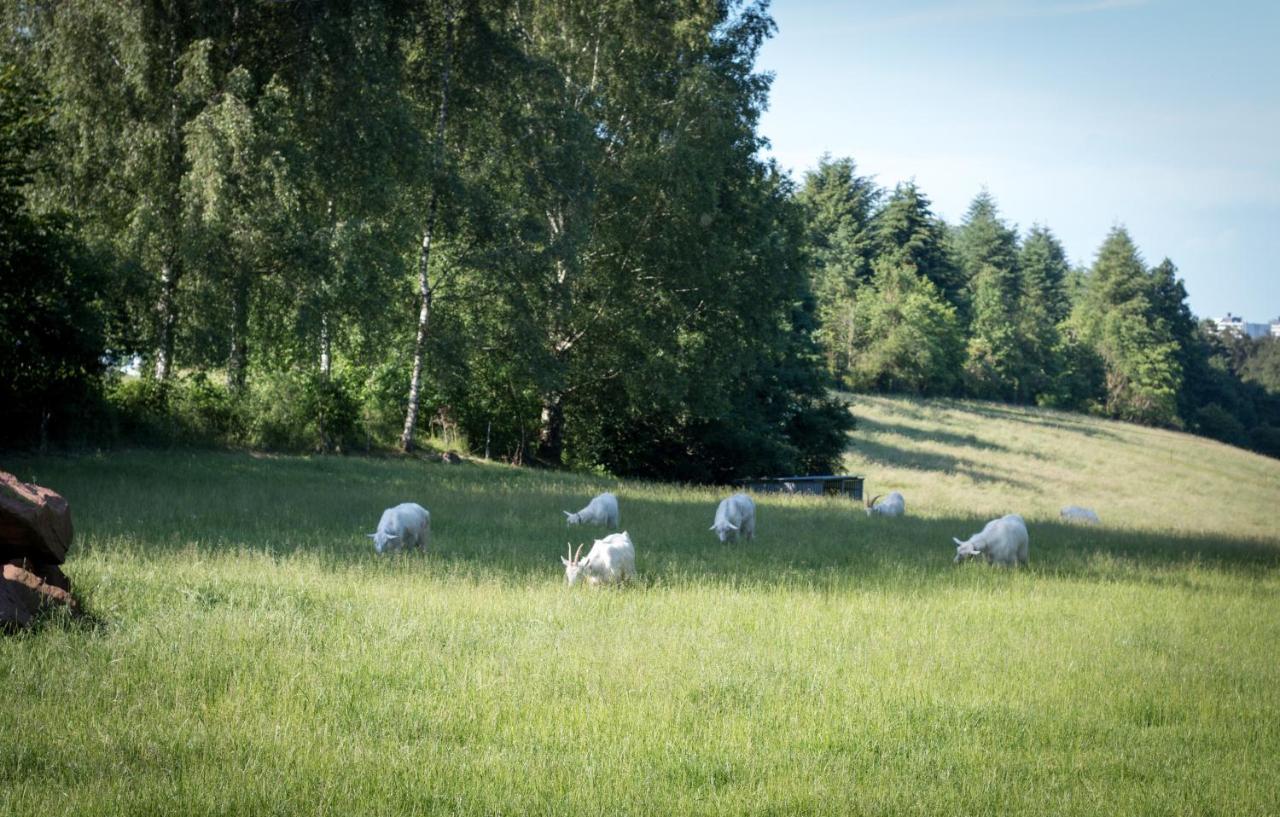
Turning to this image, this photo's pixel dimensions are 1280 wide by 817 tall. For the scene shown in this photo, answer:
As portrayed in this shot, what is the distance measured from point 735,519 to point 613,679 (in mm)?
10588

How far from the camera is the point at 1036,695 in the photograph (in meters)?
9.38

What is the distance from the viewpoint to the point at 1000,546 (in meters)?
18.3

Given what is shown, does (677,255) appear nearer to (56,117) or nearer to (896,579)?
(56,117)

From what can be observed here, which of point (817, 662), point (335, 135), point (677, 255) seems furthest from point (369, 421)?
point (817, 662)

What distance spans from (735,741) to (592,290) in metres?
28.6

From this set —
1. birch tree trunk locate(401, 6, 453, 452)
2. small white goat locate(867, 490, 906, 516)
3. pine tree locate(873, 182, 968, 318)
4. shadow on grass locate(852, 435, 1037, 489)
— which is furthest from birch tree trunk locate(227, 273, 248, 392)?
pine tree locate(873, 182, 968, 318)

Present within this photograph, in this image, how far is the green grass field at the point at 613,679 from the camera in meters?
6.54

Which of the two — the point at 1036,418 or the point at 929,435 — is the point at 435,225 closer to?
the point at 929,435

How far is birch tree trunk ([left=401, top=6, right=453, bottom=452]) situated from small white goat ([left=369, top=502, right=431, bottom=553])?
582 inches

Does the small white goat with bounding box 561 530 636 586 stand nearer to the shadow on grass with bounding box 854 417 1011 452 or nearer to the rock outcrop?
the rock outcrop

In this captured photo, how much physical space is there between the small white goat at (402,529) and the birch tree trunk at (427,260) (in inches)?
582

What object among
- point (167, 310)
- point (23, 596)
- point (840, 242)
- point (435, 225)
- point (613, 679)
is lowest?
point (613, 679)

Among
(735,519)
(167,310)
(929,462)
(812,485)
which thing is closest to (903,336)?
(929,462)

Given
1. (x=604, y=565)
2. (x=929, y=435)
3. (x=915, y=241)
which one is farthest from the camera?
(x=915, y=241)
